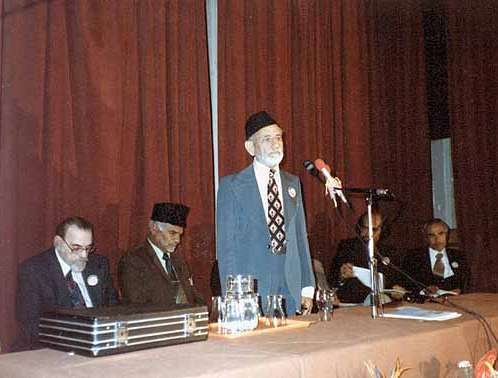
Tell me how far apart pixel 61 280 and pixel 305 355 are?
174cm

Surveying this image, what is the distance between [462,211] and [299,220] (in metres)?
2.91

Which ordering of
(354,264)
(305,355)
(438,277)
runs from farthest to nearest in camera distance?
(438,277), (354,264), (305,355)

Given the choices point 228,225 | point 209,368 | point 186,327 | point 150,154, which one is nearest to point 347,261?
point 150,154

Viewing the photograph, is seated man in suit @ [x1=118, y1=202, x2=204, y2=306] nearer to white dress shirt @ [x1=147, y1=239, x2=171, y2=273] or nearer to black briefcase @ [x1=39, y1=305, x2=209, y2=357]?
white dress shirt @ [x1=147, y1=239, x2=171, y2=273]

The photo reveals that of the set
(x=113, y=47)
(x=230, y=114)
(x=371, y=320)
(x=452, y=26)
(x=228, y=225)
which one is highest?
(x=452, y=26)

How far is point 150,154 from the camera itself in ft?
12.0

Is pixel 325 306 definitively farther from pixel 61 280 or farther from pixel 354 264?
pixel 354 264

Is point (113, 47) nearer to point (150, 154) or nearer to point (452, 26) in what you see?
point (150, 154)

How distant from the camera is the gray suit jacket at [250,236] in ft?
8.67

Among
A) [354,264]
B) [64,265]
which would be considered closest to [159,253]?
[64,265]

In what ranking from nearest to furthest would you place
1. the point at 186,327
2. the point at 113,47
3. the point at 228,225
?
the point at 186,327
the point at 228,225
the point at 113,47

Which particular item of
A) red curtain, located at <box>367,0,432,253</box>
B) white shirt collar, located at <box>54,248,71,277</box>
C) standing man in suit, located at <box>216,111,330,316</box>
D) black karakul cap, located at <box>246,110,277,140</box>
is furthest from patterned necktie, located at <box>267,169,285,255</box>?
red curtain, located at <box>367,0,432,253</box>

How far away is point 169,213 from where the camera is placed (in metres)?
3.38

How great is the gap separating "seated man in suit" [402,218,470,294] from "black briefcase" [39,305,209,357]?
3.01 m
